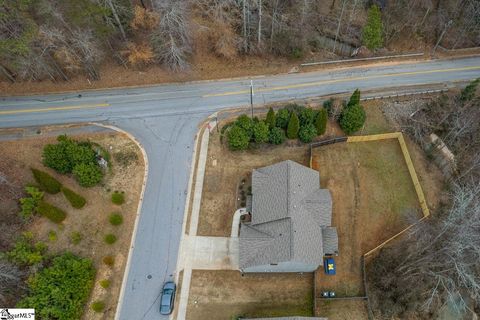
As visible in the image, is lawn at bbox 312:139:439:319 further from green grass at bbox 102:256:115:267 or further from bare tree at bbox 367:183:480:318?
green grass at bbox 102:256:115:267

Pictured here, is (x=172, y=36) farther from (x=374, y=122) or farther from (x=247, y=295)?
(x=247, y=295)

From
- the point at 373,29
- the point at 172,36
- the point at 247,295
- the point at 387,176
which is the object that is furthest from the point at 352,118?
the point at 172,36

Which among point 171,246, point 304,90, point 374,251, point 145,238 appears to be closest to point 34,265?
point 145,238

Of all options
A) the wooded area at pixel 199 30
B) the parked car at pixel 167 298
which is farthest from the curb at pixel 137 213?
the wooded area at pixel 199 30

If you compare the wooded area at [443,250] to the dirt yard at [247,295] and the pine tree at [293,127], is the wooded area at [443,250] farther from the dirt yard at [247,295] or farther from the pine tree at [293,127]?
the pine tree at [293,127]

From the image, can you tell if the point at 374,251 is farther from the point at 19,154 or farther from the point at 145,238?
the point at 19,154
